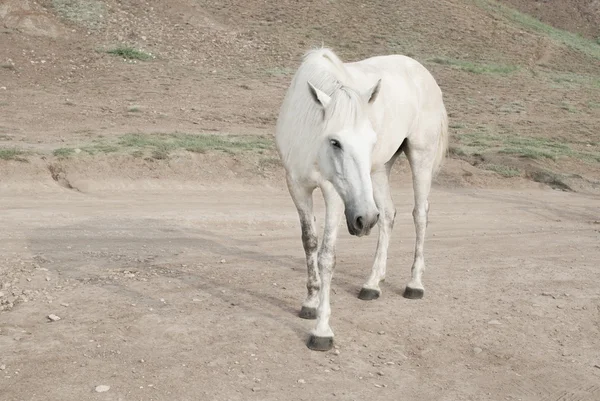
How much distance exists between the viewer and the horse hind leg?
667cm

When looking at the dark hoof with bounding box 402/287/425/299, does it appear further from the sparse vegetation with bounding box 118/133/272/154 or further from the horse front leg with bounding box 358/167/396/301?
the sparse vegetation with bounding box 118/133/272/154

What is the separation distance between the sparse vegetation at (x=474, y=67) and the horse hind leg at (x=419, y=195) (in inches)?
544

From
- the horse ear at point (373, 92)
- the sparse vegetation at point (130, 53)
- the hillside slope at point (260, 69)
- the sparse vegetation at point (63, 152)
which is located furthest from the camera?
the sparse vegetation at point (130, 53)

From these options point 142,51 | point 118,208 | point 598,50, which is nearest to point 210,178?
point 118,208

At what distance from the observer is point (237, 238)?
863 cm

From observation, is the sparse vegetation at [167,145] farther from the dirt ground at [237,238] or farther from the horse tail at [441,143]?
the horse tail at [441,143]

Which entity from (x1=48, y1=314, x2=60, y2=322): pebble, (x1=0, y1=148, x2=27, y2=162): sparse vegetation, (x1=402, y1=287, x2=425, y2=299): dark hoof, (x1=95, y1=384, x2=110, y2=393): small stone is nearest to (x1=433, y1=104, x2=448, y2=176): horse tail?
(x1=402, y1=287, x2=425, y2=299): dark hoof

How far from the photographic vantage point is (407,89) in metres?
6.50

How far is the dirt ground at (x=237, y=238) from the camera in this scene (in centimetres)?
514

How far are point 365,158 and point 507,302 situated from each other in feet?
8.02

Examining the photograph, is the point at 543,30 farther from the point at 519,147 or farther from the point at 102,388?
the point at 102,388

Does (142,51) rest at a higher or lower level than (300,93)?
lower

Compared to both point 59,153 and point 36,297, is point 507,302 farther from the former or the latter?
point 59,153

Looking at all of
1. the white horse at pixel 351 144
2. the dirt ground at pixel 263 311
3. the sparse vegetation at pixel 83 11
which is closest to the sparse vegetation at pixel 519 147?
the dirt ground at pixel 263 311
